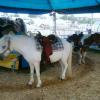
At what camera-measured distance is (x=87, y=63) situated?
7.01 metres

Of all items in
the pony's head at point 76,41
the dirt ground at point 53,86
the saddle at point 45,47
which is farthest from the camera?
the pony's head at point 76,41

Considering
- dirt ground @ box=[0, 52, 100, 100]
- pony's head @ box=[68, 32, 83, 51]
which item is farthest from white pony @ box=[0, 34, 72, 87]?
pony's head @ box=[68, 32, 83, 51]

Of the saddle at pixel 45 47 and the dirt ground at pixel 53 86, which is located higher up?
the saddle at pixel 45 47

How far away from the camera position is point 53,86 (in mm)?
4590

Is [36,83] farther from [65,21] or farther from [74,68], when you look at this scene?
[65,21]

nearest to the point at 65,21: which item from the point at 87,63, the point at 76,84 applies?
the point at 87,63

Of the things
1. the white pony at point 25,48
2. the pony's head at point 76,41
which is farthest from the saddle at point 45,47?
the pony's head at point 76,41

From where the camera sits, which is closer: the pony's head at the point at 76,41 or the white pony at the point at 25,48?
the white pony at the point at 25,48

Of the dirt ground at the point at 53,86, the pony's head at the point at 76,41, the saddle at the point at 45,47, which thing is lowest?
the dirt ground at the point at 53,86

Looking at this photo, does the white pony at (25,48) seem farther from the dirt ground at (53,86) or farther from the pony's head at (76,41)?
the pony's head at (76,41)

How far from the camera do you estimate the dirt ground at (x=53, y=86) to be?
4047 millimetres

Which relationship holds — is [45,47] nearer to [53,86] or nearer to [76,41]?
[53,86]

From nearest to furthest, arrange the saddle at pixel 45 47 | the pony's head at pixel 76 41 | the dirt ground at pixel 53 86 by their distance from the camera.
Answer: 1. the dirt ground at pixel 53 86
2. the saddle at pixel 45 47
3. the pony's head at pixel 76 41

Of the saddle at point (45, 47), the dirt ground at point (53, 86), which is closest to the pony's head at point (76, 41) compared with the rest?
the dirt ground at point (53, 86)
